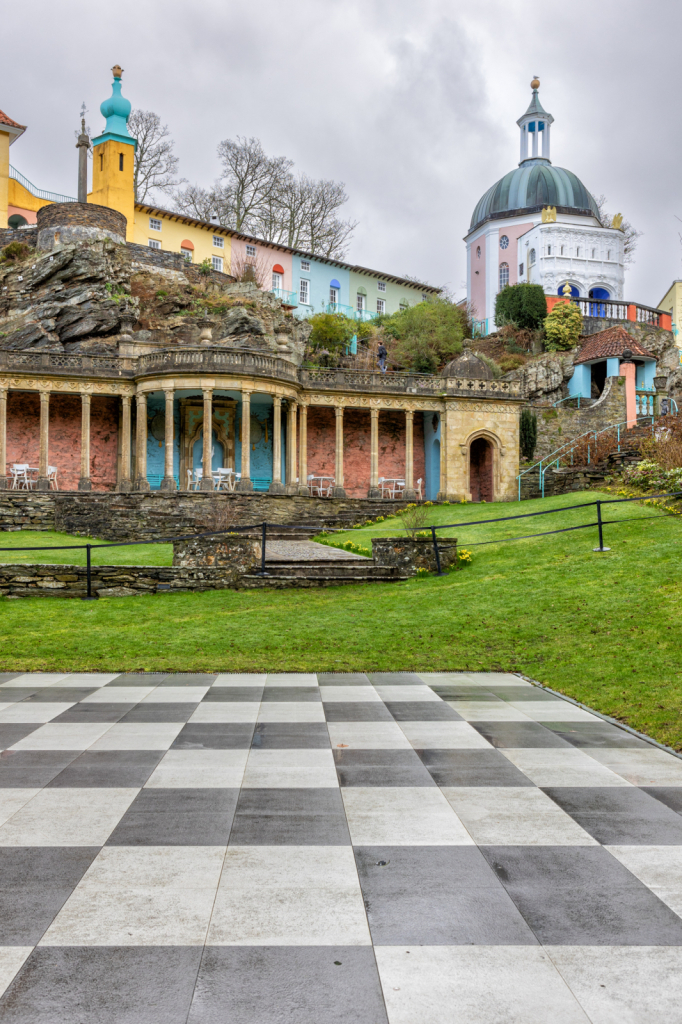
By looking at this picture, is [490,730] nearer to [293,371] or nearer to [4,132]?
[293,371]

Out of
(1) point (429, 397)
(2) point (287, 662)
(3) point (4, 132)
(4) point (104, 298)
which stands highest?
(3) point (4, 132)

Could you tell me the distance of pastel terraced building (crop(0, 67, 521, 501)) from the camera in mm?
29016

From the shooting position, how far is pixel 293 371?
98.2ft

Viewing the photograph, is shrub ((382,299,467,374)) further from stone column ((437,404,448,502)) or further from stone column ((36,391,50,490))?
stone column ((36,391,50,490))

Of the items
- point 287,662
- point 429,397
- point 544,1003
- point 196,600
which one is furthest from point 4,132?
point 544,1003

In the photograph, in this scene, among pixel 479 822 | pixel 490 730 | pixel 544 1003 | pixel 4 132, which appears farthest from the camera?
pixel 4 132

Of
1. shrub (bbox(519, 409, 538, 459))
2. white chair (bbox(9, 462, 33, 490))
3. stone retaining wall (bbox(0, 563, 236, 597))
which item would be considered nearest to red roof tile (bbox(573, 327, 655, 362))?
shrub (bbox(519, 409, 538, 459))

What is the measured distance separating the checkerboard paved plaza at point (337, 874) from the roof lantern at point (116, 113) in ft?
144

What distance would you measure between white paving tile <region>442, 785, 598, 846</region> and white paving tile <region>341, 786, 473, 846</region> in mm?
90

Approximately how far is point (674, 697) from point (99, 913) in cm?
540

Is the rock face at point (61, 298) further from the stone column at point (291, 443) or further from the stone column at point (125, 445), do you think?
the stone column at point (291, 443)

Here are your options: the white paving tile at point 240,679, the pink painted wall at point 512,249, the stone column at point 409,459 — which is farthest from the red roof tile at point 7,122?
the white paving tile at point 240,679

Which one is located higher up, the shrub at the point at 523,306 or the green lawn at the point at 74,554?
the shrub at the point at 523,306

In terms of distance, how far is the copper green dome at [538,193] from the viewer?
168 ft
